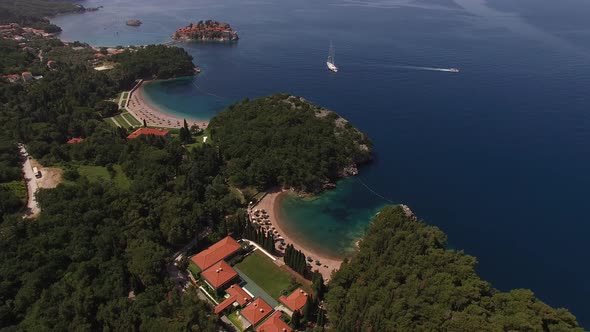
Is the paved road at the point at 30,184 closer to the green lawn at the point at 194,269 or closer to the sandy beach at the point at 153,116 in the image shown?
the green lawn at the point at 194,269

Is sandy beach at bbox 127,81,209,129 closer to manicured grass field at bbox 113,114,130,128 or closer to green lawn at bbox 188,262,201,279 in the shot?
manicured grass field at bbox 113,114,130,128

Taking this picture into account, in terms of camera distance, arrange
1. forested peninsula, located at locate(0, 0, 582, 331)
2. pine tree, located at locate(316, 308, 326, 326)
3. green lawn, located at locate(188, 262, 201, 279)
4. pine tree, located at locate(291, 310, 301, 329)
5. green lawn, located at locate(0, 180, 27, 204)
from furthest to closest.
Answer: green lawn, located at locate(0, 180, 27, 204), green lawn, located at locate(188, 262, 201, 279), pine tree, located at locate(291, 310, 301, 329), pine tree, located at locate(316, 308, 326, 326), forested peninsula, located at locate(0, 0, 582, 331)

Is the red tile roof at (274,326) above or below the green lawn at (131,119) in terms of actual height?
below

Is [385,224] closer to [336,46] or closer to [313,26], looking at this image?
[336,46]

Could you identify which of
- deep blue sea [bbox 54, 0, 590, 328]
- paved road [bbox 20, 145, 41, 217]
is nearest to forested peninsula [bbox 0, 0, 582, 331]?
paved road [bbox 20, 145, 41, 217]

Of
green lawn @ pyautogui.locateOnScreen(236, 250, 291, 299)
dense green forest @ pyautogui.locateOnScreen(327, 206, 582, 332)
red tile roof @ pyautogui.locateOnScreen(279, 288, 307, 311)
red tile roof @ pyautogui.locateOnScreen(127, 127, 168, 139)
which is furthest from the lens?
red tile roof @ pyautogui.locateOnScreen(127, 127, 168, 139)

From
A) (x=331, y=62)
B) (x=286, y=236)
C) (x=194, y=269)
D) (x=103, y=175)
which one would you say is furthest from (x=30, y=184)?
(x=331, y=62)

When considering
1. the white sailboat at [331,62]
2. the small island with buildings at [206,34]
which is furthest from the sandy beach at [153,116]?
the small island with buildings at [206,34]
